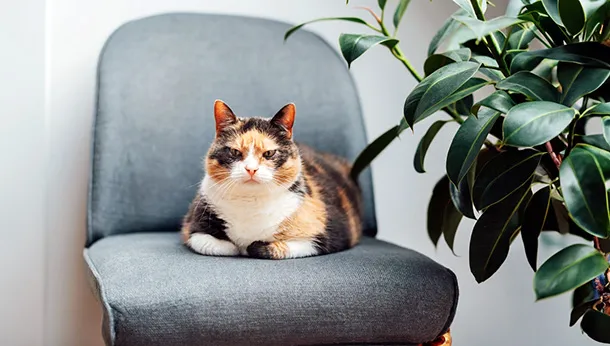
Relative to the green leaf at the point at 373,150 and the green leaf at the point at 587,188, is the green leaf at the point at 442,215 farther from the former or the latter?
the green leaf at the point at 587,188

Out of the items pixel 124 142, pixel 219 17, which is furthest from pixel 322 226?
pixel 219 17

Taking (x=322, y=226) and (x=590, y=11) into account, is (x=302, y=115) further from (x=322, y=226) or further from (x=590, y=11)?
(x=590, y=11)

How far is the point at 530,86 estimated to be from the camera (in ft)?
3.85

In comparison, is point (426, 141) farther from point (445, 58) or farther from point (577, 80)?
point (577, 80)

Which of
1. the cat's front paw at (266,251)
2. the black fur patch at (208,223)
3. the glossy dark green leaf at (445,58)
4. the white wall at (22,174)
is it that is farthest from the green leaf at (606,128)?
the white wall at (22,174)

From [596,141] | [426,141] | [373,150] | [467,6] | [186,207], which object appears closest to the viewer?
[467,6]

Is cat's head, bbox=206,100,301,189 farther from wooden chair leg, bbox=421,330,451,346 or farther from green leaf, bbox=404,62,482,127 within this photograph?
wooden chair leg, bbox=421,330,451,346

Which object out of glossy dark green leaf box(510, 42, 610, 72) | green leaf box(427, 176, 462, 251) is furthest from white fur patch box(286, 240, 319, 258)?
glossy dark green leaf box(510, 42, 610, 72)

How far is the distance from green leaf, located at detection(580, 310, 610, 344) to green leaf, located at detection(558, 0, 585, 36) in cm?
47

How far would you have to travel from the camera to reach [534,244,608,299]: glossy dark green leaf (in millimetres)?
1038

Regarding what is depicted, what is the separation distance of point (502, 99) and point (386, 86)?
1054 mm

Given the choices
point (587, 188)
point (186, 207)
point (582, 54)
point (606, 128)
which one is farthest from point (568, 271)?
point (186, 207)

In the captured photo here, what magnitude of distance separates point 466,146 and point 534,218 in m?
0.24

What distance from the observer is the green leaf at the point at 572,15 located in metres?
1.15
